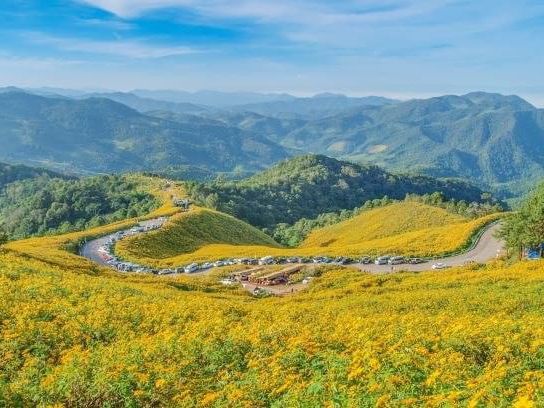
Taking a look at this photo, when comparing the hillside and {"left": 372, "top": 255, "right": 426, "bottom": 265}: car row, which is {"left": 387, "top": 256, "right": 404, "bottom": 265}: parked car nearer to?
{"left": 372, "top": 255, "right": 426, "bottom": 265}: car row

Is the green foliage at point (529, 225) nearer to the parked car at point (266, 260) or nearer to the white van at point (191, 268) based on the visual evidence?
the parked car at point (266, 260)

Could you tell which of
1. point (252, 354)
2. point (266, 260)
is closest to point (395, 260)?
point (266, 260)

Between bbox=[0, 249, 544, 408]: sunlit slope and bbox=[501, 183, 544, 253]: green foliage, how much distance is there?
149 ft

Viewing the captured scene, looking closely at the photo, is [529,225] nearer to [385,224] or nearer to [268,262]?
[268,262]

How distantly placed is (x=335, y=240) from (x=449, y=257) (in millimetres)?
72708

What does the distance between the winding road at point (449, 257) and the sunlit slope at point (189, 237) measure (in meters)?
5.30

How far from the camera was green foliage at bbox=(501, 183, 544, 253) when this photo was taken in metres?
76.3

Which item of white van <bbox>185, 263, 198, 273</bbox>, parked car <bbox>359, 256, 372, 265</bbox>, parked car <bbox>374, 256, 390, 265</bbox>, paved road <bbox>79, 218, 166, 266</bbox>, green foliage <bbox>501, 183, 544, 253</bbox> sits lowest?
paved road <bbox>79, 218, 166, 266</bbox>

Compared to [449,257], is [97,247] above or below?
below

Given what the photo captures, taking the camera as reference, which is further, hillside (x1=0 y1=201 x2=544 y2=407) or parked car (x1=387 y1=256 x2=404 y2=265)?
parked car (x1=387 y1=256 x2=404 y2=265)

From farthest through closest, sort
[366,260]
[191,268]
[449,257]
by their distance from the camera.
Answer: [449,257], [366,260], [191,268]

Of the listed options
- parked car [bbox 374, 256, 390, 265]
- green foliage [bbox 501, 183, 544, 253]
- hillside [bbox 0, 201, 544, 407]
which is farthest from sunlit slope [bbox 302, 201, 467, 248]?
hillside [bbox 0, 201, 544, 407]

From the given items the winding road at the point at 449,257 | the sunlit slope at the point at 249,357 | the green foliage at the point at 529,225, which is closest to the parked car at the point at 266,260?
the winding road at the point at 449,257

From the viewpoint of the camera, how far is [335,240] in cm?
16512
